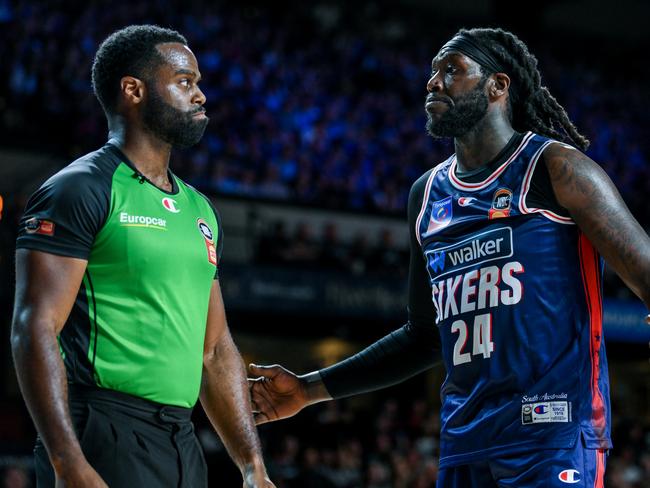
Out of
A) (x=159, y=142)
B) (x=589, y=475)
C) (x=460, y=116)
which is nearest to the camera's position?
(x=589, y=475)

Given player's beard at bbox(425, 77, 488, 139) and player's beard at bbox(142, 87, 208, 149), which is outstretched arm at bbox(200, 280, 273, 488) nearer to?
player's beard at bbox(142, 87, 208, 149)

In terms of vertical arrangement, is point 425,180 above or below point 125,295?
above

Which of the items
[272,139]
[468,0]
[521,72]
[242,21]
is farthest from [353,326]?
[468,0]

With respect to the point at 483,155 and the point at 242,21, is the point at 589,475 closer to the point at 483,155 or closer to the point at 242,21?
the point at 483,155

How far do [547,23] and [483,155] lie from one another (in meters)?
28.8

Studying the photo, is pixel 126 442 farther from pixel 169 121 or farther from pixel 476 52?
pixel 476 52

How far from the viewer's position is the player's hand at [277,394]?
4.67 meters

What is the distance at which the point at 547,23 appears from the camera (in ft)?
103

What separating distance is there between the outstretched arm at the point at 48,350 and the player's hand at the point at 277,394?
1520mm

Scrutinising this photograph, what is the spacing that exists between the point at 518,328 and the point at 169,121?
4.83 feet

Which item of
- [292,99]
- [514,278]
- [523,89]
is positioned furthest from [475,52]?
[292,99]

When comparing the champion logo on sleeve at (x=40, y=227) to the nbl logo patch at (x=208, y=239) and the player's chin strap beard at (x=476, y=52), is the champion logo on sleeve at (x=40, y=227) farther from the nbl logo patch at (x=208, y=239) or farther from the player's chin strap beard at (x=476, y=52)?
the player's chin strap beard at (x=476, y=52)

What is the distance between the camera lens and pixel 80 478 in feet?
10.1

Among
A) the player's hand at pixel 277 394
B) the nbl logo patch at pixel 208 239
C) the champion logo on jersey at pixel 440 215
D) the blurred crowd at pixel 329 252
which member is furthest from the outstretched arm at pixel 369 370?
the blurred crowd at pixel 329 252
